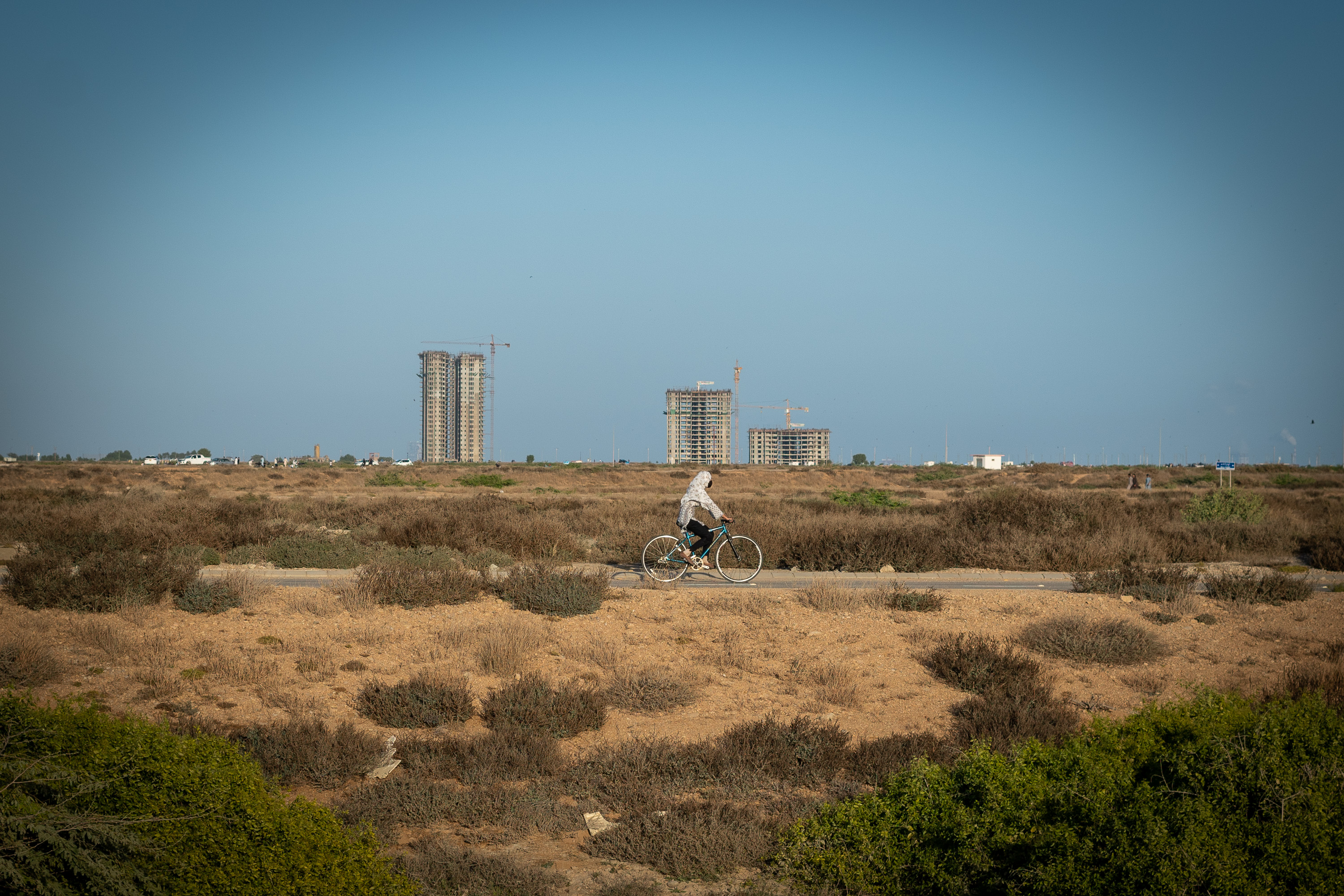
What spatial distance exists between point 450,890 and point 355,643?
22.5ft

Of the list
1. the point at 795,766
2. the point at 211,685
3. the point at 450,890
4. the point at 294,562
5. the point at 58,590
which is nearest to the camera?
the point at 450,890

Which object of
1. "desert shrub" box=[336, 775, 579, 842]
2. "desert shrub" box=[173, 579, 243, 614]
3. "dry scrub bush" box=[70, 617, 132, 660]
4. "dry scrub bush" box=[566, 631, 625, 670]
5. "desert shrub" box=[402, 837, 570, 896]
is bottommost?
"desert shrub" box=[336, 775, 579, 842]

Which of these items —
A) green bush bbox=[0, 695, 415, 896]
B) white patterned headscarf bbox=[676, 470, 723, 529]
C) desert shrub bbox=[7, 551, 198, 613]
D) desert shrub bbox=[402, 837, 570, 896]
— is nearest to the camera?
green bush bbox=[0, 695, 415, 896]

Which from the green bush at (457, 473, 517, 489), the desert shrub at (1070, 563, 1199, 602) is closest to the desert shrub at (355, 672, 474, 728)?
the desert shrub at (1070, 563, 1199, 602)

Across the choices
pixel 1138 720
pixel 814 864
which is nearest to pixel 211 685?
pixel 814 864

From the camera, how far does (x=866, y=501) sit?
33.4 metres

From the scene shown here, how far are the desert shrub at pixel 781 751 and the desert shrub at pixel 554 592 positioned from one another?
483cm

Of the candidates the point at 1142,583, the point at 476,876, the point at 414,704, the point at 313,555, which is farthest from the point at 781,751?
the point at 313,555

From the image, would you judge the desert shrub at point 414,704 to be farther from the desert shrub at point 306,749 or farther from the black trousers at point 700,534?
the black trousers at point 700,534

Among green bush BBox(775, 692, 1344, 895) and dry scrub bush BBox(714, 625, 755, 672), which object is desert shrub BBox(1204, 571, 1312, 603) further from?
green bush BBox(775, 692, 1344, 895)

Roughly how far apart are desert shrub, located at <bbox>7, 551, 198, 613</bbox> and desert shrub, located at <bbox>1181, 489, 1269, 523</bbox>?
25.6m

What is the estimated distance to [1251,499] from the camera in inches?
1053

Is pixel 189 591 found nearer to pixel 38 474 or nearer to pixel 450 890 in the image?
pixel 450 890

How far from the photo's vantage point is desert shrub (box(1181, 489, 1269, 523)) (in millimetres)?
25484
